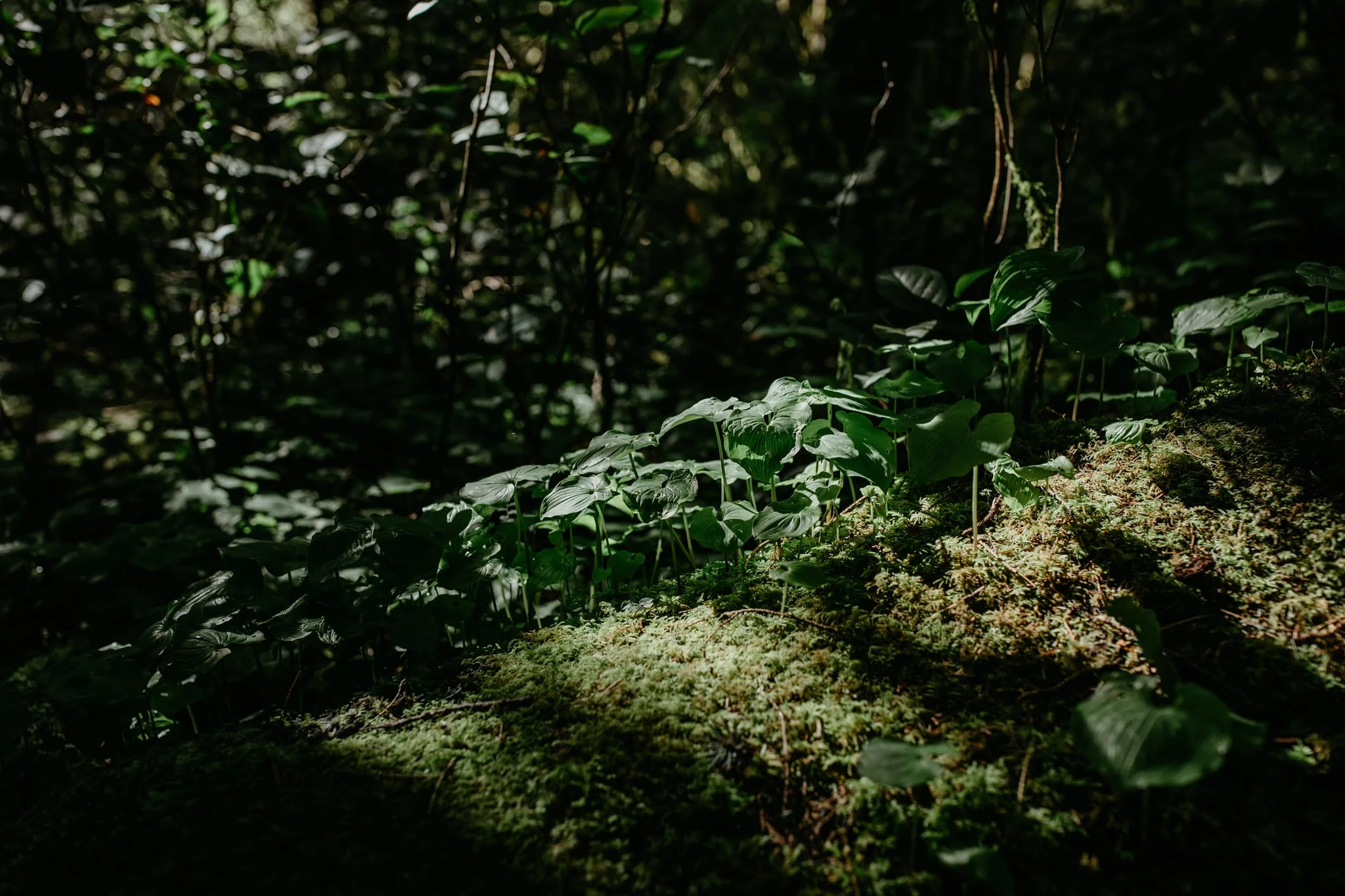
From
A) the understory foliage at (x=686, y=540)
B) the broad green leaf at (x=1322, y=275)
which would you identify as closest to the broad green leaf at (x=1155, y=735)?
the understory foliage at (x=686, y=540)

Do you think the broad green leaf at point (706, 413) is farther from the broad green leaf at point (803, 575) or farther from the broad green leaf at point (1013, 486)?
the broad green leaf at point (1013, 486)

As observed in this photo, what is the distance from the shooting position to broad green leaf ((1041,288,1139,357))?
64.6 inches

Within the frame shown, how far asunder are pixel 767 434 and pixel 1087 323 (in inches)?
33.2

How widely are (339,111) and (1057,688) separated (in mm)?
5876

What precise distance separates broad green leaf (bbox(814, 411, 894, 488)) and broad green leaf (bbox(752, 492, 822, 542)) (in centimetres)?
13

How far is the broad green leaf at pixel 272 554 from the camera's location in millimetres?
1706

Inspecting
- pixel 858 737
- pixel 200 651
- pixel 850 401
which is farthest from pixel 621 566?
pixel 200 651

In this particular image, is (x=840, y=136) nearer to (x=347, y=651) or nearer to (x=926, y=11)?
(x=926, y=11)

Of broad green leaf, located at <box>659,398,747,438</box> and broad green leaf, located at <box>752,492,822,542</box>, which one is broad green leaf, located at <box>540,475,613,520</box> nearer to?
broad green leaf, located at <box>659,398,747,438</box>

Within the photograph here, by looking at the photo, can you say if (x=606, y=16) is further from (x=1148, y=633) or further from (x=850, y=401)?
(x=1148, y=633)

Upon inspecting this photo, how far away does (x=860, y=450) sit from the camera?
1.70 meters

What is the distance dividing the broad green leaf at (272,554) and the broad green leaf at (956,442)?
5.07 feet

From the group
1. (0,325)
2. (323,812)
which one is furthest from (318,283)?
(323,812)

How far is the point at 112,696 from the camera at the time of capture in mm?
1473
